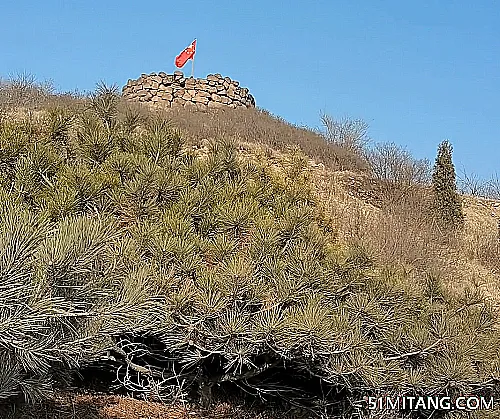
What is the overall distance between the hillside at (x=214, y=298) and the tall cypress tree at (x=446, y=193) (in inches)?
305

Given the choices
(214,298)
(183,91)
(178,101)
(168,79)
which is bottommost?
(214,298)

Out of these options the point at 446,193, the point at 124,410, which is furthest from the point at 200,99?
the point at 124,410

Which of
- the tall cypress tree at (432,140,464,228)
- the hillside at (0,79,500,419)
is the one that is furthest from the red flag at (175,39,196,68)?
the hillside at (0,79,500,419)

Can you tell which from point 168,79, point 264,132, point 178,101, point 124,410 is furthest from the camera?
point 168,79

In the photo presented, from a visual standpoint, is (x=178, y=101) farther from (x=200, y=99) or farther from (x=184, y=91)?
(x=200, y=99)

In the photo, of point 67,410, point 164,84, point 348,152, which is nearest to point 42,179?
point 67,410

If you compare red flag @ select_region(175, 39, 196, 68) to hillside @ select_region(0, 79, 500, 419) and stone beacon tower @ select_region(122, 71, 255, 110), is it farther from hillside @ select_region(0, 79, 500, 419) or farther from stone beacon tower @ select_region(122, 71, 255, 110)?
hillside @ select_region(0, 79, 500, 419)

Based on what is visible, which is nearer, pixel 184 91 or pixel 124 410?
pixel 124 410

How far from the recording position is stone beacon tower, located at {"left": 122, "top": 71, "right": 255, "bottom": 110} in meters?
18.0

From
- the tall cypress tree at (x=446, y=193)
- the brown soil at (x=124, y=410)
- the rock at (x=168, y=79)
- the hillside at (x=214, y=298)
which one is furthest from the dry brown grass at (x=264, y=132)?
the brown soil at (x=124, y=410)

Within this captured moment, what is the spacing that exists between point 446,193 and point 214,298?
9.64m

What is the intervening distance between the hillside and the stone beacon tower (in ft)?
44.5

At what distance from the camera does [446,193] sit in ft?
39.1

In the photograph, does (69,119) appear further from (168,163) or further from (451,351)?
(451,351)
